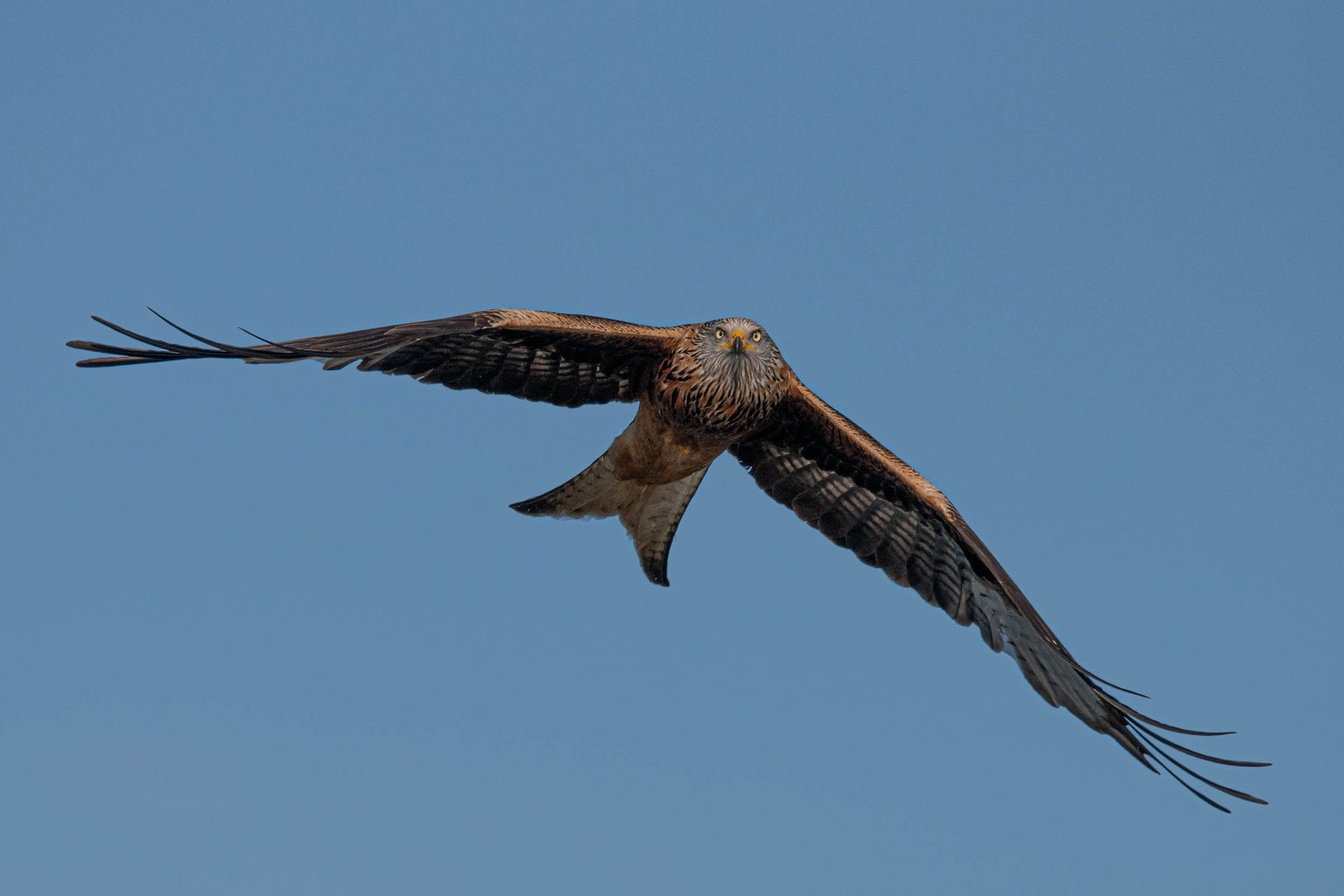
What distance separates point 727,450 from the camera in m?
11.4

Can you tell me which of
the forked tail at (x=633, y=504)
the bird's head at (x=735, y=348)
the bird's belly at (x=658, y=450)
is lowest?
the forked tail at (x=633, y=504)

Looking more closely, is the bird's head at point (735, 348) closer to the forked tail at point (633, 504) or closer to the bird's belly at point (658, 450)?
the bird's belly at point (658, 450)

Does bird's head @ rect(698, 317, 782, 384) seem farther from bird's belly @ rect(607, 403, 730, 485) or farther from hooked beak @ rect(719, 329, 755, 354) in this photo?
bird's belly @ rect(607, 403, 730, 485)

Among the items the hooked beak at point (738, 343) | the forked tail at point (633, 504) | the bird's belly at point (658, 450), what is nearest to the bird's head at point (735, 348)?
the hooked beak at point (738, 343)

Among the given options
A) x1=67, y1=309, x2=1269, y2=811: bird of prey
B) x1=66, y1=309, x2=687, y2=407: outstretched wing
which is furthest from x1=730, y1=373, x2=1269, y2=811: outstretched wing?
x1=66, y1=309, x2=687, y2=407: outstretched wing

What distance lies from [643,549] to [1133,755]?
337 cm

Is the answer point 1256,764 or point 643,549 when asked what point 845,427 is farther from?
point 1256,764

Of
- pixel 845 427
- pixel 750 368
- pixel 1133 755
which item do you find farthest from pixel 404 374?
→ pixel 1133 755

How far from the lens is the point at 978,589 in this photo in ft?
36.2

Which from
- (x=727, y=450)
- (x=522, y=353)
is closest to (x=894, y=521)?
(x=727, y=450)

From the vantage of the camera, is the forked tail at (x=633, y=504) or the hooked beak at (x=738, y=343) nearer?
the hooked beak at (x=738, y=343)

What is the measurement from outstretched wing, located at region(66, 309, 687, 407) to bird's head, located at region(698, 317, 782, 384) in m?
0.25

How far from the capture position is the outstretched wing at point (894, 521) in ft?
34.8

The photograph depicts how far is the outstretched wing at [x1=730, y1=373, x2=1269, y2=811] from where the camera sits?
10.6 meters
